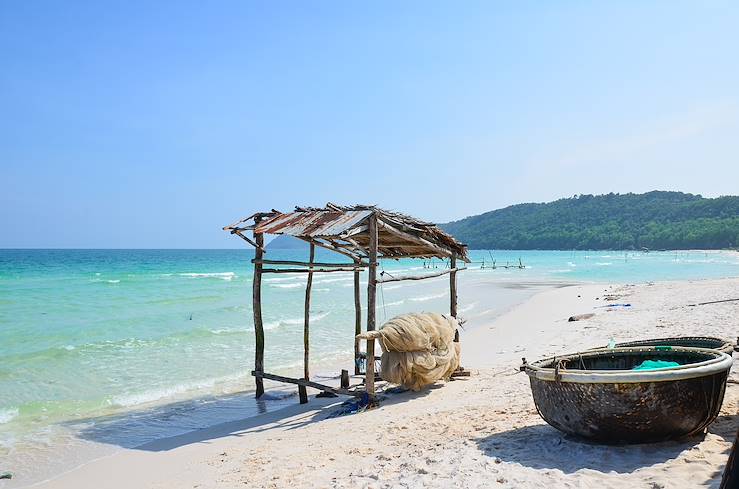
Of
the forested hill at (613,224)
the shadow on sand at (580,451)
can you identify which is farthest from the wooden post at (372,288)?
the forested hill at (613,224)

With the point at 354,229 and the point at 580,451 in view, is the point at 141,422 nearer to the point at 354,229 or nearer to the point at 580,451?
the point at 354,229

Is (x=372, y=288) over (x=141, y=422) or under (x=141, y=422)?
over

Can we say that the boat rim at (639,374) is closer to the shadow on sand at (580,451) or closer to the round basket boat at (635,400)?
the round basket boat at (635,400)

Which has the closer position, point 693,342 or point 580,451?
point 580,451

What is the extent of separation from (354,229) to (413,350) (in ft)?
6.29

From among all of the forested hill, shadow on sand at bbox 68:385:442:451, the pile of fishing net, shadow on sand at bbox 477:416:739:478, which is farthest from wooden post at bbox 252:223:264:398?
the forested hill

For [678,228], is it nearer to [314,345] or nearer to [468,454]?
[314,345]

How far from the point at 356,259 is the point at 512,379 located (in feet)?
9.65

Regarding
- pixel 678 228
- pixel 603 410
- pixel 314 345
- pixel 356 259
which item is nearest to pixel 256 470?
pixel 603 410

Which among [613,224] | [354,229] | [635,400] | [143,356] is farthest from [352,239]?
[613,224]

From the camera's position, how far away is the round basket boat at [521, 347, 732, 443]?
14.4 ft

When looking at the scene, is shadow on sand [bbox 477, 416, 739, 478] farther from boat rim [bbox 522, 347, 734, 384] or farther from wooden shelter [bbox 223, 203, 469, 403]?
Result: wooden shelter [bbox 223, 203, 469, 403]

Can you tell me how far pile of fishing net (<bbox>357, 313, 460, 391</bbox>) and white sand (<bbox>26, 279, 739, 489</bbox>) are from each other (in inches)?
11.5

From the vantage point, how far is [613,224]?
132m
